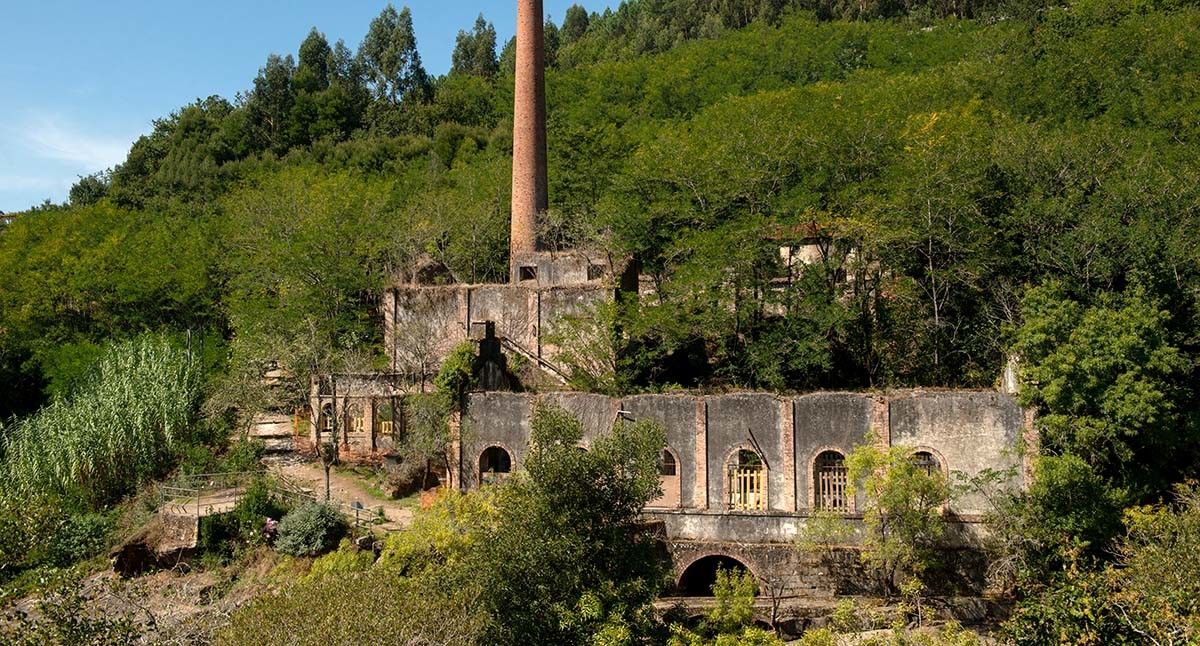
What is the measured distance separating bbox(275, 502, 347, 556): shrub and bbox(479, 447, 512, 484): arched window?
376 centimetres

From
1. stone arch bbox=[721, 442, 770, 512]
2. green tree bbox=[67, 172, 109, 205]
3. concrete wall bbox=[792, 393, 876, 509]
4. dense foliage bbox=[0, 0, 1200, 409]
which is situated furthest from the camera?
green tree bbox=[67, 172, 109, 205]

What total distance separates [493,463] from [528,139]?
1658 cm

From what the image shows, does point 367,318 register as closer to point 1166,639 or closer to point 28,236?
point 28,236

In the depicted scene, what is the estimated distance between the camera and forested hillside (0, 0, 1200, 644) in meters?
22.3

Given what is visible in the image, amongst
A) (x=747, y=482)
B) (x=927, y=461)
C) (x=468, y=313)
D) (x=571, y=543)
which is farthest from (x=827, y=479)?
(x=468, y=313)

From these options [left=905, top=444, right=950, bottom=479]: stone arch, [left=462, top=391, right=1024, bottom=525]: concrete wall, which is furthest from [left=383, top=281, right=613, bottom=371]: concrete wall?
[left=905, top=444, right=950, bottom=479]: stone arch

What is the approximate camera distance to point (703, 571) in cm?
2400

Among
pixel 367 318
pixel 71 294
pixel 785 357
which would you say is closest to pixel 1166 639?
pixel 785 357

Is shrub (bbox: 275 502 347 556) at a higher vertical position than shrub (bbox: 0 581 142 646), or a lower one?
lower

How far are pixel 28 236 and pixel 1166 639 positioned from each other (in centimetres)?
5102

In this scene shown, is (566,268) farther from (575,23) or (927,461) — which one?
(575,23)

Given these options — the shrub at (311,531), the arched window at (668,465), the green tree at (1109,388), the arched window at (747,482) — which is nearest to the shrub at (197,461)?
the shrub at (311,531)

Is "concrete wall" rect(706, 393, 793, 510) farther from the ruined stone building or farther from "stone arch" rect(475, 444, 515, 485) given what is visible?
"stone arch" rect(475, 444, 515, 485)

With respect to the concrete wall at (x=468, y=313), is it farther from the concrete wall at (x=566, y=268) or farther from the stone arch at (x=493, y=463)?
the stone arch at (x=493, y=463)
